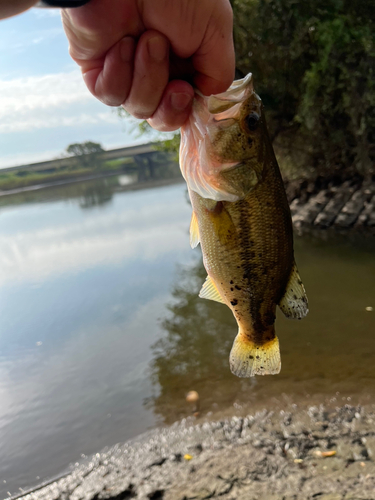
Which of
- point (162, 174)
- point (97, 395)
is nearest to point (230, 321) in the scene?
point (97, 395)

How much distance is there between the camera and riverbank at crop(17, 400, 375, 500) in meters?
3.45

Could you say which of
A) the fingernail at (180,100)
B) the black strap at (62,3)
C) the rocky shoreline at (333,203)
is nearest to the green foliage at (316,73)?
the rocky shoreline at (333,203)

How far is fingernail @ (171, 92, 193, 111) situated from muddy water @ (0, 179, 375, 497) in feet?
13.6

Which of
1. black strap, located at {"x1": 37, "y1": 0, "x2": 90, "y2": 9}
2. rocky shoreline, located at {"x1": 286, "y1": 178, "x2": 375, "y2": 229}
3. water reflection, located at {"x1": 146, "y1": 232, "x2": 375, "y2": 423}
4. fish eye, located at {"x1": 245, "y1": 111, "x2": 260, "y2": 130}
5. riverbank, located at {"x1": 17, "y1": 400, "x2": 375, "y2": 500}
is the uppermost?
black strap, located at {"x1": 37, "y1": 0, "x2": 90, "y2": 9}

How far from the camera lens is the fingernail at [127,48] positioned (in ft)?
5.28

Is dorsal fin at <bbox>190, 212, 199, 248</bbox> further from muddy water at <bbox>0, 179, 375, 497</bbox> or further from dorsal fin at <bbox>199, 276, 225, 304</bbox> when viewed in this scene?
muddy water at <bbox>0, 179, 375, 497</bbox>

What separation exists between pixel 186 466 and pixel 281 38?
36.8 ft

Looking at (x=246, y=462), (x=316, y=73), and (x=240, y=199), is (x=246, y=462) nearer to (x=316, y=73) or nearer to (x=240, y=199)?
(x=240, y=199)

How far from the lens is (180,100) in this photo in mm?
1715

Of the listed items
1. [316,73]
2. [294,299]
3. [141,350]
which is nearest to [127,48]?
[294,299]

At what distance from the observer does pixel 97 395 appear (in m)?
6.03

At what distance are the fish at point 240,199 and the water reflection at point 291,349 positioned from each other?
3.45 meters

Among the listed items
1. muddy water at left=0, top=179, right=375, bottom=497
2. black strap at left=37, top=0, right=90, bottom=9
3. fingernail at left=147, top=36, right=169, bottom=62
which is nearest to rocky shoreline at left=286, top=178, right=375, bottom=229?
muddy water at left=0, top=179, right=375, bottom=497

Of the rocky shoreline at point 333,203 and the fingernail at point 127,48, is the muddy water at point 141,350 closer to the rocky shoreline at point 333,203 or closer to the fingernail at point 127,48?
the rocky shoreline at point 333,203
